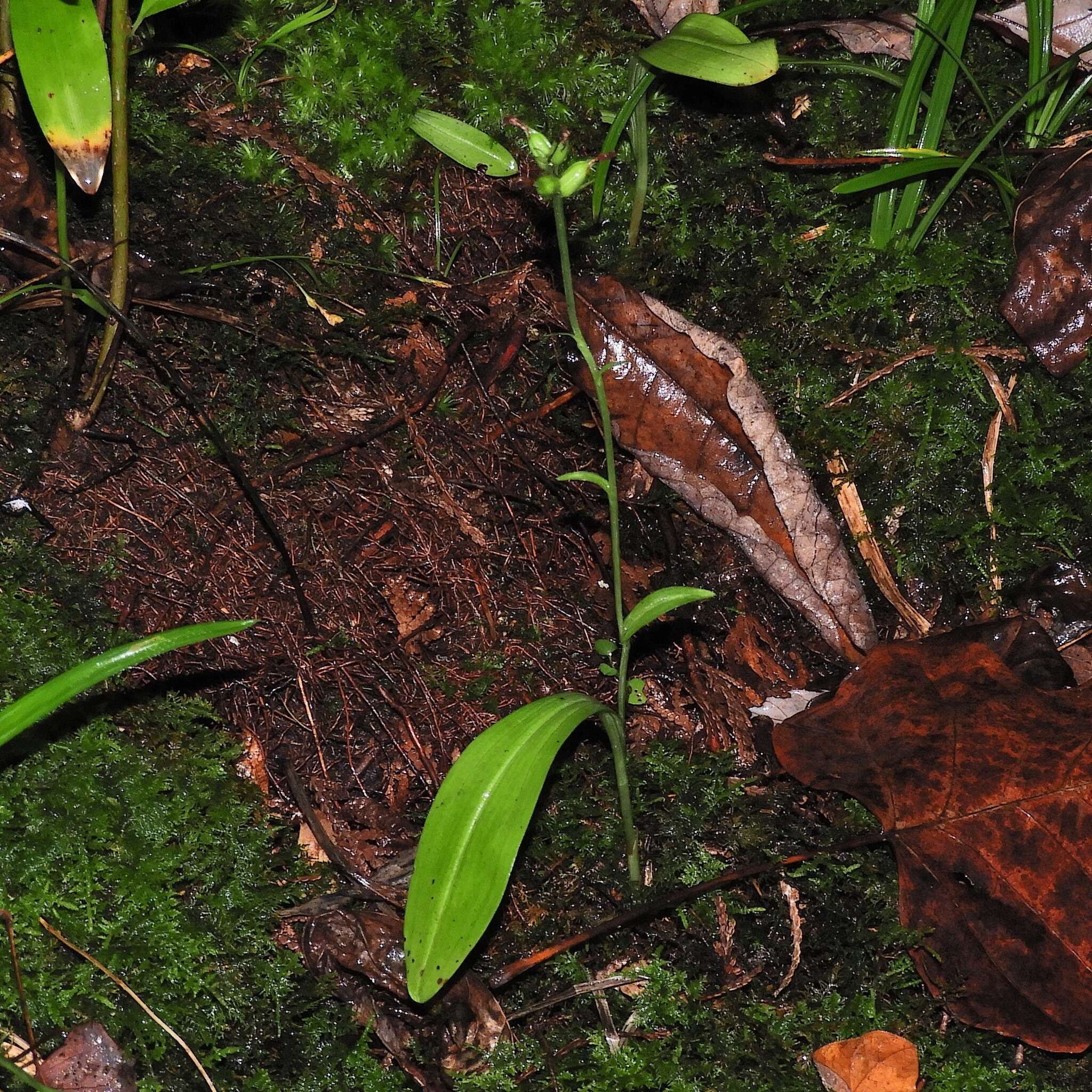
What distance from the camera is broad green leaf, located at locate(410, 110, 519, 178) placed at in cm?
247

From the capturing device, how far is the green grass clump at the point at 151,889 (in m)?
1.85

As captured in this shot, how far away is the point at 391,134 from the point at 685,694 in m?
1.71

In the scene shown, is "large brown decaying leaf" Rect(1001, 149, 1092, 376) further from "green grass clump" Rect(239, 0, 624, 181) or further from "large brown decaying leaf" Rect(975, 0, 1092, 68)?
"green grass clump" Rect(239, 0, 624, 181)

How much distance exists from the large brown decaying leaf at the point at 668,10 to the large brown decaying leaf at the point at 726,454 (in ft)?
2.71

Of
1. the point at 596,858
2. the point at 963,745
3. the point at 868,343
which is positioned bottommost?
the point at 596,858

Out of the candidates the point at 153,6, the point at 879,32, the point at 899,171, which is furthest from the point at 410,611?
the point at 879,32

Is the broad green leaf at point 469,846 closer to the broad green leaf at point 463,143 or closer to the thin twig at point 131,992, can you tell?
the thin twig at point 131,992

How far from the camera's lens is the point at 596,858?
2215 mm

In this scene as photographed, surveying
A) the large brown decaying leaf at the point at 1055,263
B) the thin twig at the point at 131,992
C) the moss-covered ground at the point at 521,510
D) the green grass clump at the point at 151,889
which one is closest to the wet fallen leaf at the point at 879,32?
the moss-covered ground at the point at 521,510

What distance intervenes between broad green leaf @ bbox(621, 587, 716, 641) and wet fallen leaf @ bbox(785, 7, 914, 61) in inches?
67.4

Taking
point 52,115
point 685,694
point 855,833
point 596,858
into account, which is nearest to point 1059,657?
point 855,833

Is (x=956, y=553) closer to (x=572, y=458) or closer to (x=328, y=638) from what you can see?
(x=572, y=458)

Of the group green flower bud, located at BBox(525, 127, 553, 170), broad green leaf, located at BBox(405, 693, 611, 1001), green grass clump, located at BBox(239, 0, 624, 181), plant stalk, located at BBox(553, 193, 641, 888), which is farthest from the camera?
green grass clump, located at BBox(239, 0, 624, 181)

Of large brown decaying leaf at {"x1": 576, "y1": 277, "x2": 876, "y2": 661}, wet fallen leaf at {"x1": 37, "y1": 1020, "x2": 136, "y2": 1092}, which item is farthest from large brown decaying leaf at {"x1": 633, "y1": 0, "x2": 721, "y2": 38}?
wet fallen leaf at {"x1": 37, "y1": 1020, "x2": 136, "y2": 1092}
